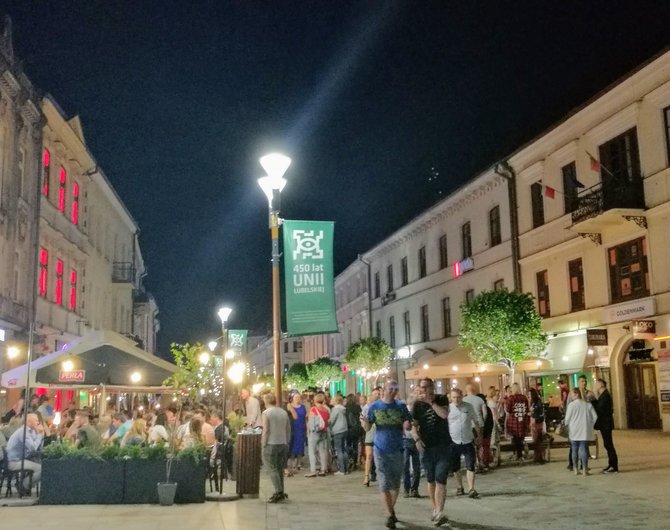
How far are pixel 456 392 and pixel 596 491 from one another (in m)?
2.60

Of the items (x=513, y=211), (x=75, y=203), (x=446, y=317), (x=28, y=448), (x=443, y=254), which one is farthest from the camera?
(x=443, y=254)

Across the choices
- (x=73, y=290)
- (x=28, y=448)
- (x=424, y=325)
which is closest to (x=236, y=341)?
(x=73, y=290)

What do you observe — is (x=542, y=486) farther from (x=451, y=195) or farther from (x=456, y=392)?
(x=451, y=195)

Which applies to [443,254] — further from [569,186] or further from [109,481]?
[109,481]

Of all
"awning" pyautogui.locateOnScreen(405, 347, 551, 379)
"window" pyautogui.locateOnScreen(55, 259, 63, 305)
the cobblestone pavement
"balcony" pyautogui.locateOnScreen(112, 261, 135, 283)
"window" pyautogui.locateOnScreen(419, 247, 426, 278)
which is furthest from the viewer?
"balcony" pyautogui.locateOnScreen(112, 261, 135, 283)

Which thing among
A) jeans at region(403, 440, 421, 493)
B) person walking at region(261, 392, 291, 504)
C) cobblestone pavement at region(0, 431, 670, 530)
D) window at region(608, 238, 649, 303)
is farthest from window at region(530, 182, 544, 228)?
person walking at region(261, 392, 291, 504)

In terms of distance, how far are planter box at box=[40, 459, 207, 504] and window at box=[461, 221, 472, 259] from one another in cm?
2584

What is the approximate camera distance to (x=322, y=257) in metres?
12.6

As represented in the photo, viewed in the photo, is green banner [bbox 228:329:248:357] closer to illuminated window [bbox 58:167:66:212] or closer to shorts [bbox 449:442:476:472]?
illuminated window [bbox 58:167:66:212]

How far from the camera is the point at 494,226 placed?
109 ft

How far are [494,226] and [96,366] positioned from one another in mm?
21333

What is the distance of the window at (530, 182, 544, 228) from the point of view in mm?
29531

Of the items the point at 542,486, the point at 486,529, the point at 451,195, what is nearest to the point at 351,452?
the point at 542,486

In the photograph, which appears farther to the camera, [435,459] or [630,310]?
[630,310]
